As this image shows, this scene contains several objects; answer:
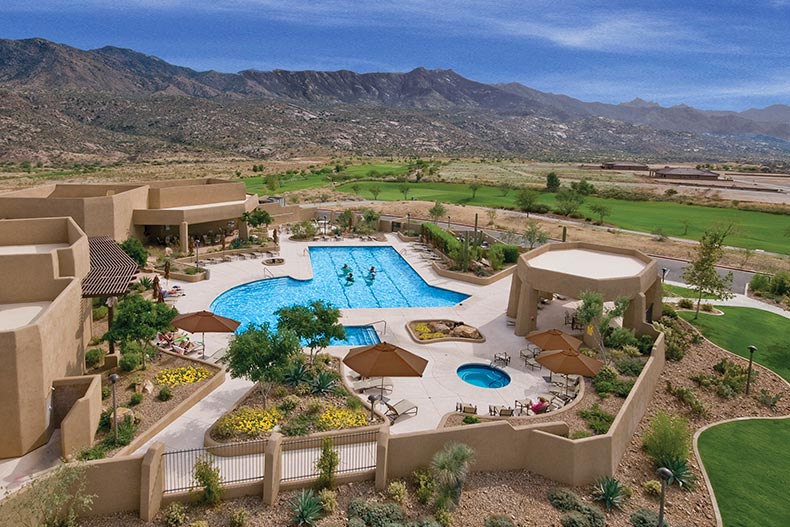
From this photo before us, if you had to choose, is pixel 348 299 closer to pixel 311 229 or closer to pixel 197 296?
pixel 197 296

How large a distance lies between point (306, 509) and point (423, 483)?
2829 mm

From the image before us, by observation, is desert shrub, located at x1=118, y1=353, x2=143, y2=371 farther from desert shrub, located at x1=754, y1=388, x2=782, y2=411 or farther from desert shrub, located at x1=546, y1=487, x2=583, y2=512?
desert shrub, located at x1=754, y1=388, x2=782, y2=411

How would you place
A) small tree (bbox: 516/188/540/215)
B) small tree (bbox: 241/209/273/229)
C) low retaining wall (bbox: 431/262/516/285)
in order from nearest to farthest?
low retaining wall (bbox: 431/262/516/285)
small tree (bbox: 241/209/273/229)
small tree (bbox: 516/188/540/215)

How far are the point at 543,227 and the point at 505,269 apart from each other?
2014 centimetres

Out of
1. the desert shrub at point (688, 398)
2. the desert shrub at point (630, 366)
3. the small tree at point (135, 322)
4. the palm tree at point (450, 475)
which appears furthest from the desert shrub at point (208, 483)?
the desert shrub at point (688, 398)

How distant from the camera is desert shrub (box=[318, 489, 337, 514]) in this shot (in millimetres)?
11359

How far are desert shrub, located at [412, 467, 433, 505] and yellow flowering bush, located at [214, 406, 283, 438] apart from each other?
4.22 meters

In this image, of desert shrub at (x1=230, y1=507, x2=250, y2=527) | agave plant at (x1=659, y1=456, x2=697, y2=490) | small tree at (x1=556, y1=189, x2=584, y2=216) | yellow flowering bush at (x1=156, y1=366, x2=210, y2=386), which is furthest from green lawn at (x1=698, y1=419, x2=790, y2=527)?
small tree at (x1=556, y1=189, x2=584, y2=216)

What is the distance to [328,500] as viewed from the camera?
11453 mm

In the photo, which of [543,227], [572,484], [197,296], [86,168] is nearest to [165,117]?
[86,168]

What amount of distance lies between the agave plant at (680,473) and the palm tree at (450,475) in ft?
19.5

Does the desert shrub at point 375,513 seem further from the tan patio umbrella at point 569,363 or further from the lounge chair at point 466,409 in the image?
the tan patio umbrella at point 569,363

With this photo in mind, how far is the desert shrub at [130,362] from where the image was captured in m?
17.0

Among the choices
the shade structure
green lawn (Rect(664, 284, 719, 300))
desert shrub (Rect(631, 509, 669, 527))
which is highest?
the shade structure
